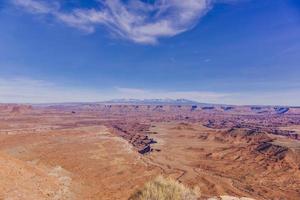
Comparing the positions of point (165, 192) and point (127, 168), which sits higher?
point (165, 192)

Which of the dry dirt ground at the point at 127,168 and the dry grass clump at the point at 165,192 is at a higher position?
the dry grass clump at the point at 165,192

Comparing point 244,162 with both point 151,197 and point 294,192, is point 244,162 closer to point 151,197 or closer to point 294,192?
point 294,192

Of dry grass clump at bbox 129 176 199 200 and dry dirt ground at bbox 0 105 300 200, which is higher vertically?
dry grass clump at bbox 129 176 199 200

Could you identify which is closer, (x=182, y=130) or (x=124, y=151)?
(x=124, y=151)

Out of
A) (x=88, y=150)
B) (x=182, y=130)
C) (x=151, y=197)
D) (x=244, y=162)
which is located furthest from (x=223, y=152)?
(x=151, y=197)

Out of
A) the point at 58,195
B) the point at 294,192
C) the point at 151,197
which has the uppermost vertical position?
the point at 151,197

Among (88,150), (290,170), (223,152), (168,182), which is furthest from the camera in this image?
(223,152)

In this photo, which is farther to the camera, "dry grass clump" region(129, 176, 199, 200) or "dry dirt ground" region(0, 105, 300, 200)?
"dry dirt ground" region(0, 105, 300, 200)

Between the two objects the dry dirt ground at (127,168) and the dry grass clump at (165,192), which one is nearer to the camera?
the dry grass clump at (165,192)

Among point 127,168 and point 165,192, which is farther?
point 127,168

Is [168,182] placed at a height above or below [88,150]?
above

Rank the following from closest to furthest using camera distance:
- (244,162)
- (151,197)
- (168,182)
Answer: (151,197) < (168,182) < (244,162)
